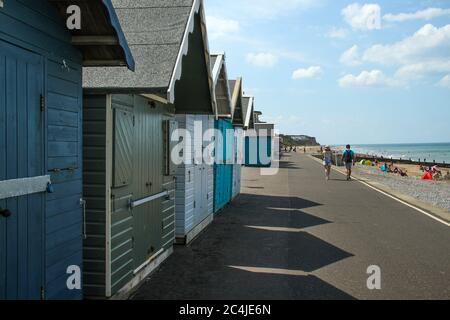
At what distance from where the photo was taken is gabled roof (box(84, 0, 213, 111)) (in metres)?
5.26

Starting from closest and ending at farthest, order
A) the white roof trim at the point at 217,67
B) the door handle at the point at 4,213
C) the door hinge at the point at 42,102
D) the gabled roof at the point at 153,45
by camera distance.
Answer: the door handle at the point at 4,213
the door hinge at the point at 42,102
the gabled roof at the point at 153,45
the white roof trim at the point at 217,67

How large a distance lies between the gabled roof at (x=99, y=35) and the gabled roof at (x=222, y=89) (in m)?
6.23

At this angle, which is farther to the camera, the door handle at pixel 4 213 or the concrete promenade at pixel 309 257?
the concrete promenade at pixel 309 257

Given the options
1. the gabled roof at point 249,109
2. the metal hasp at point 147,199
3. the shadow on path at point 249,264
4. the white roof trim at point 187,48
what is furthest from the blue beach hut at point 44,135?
the gabled roof at point 249,109

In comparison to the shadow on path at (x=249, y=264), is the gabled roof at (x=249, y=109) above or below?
above

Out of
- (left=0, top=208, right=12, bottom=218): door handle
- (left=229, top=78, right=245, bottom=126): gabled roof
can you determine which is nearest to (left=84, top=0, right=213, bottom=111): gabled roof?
(left=0, top=208, right=12, bottom=218): door handle

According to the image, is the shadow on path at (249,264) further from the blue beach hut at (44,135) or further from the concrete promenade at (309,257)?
the blue beach hut at (44,135)

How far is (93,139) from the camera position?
5324 mm

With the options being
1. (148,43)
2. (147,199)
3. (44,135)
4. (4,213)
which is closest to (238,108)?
(147,199)

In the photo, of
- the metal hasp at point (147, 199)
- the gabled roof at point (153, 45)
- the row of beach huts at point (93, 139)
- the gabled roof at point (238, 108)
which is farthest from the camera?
the gabled roof at point (238, 108)

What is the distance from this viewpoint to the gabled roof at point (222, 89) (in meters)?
11.2
